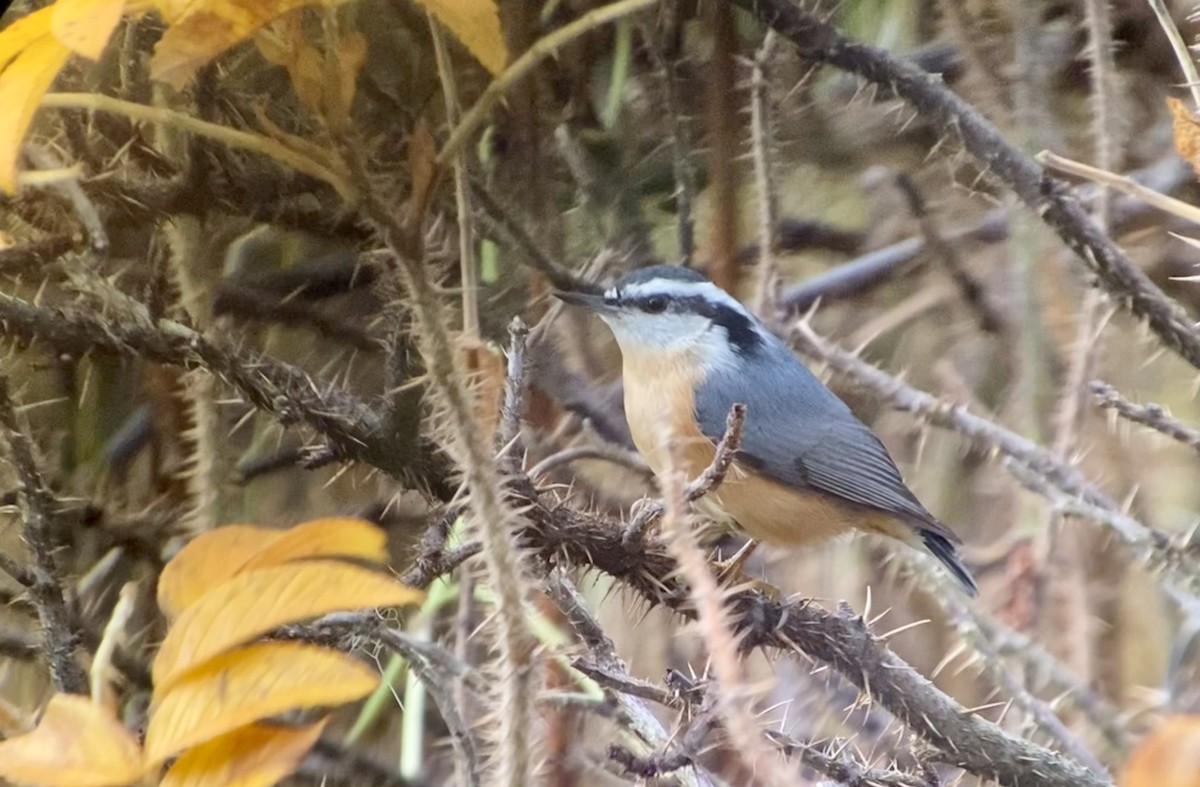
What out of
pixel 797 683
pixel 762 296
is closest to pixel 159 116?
pixel 762 296

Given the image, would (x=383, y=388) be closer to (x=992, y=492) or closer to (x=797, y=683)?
(x=797, y=683)

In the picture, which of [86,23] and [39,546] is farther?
[39,546]

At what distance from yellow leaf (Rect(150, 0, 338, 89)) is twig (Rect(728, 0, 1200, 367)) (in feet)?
1.44

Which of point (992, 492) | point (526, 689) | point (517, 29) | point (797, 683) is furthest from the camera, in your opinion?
point (992, 492)

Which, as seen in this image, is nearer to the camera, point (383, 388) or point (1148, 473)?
point (383, 388)

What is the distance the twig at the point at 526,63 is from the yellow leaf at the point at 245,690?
0.82 ft

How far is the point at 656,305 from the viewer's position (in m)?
0.74

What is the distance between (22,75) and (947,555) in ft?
2.33

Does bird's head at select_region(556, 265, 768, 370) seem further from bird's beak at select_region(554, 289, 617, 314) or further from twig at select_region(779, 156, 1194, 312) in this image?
twig at select_region(779, 156, 1194, 312)

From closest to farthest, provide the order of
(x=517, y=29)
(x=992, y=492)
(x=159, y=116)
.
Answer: (x=159, y=116), (x=517, y=29), (x=992, y=492)

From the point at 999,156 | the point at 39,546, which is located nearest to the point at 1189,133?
the point at 999,156

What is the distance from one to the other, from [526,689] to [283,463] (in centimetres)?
31

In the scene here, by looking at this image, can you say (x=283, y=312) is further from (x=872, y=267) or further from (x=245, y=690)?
(x=872, y=267)

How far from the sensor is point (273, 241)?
0.60 meters
